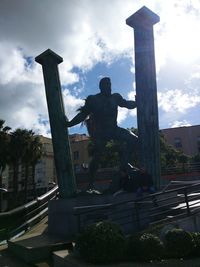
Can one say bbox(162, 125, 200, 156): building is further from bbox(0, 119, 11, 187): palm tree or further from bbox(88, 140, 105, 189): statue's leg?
bbox(88, 140, 105, 189): statue's leg

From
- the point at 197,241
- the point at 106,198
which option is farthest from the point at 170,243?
the point at 106,198

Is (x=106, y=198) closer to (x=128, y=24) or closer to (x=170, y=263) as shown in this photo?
(x=170, y=263)

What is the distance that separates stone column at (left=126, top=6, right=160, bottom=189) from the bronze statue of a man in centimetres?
65

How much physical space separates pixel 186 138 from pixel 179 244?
65.6m

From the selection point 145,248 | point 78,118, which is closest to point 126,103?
point 78,118

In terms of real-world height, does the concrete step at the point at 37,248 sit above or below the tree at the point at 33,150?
below

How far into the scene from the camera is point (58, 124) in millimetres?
11211

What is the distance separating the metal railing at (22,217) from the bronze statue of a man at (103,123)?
2.67 meters

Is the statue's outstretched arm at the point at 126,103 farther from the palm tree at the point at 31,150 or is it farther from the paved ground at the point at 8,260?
the palm tree at the point at 31,150

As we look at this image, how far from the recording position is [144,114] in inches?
467

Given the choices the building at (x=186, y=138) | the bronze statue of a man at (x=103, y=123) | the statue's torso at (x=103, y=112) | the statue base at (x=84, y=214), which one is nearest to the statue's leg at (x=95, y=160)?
the bronze statue of a man at (x=103, y=123)

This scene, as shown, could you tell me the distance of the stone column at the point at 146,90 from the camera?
11569 millimetres

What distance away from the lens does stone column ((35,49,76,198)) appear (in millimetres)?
10781

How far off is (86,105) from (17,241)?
4.16m
